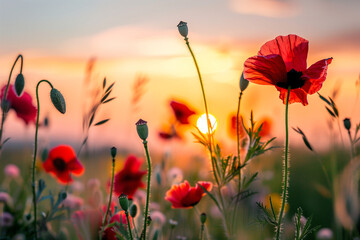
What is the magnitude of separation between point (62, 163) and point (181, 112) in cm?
88

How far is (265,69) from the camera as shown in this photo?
1836 mm

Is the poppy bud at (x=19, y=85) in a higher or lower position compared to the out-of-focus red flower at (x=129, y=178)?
higher

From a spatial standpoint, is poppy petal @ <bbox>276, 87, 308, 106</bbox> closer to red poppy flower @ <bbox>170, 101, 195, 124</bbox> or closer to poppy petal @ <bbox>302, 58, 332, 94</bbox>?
poppy petal @ <bbox>302, 58, 332, 94</bbox>

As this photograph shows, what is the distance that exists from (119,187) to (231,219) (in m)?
1.06

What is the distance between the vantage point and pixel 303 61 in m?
1.91

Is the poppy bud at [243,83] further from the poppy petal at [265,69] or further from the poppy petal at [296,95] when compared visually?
the poppy petal at [296,95]

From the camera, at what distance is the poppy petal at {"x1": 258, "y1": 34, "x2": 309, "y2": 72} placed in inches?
73.8

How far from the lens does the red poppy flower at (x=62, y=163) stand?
9.53 feet

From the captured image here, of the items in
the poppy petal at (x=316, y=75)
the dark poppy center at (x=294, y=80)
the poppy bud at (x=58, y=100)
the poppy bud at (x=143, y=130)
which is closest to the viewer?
the poppy bud at (x=143, y=130)


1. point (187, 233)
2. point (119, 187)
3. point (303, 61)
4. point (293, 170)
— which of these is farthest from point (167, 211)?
point (293, 170)

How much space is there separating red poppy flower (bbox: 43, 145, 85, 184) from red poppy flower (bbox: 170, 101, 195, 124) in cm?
80

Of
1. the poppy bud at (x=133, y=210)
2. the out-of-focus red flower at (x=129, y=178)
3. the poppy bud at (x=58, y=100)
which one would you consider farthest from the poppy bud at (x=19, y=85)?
the out-of-focus red flower at (x=129, y=178)

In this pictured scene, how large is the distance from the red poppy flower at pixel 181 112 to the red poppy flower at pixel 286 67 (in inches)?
56.2

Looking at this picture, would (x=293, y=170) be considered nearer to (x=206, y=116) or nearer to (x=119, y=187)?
(x=119, y=187)
